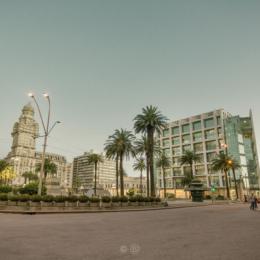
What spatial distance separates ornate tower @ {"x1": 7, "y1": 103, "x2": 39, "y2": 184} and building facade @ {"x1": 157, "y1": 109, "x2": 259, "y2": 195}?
132 m

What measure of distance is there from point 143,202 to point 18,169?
180537 mm

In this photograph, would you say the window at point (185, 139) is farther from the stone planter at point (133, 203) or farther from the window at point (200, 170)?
the stone planter at point (133, 203)

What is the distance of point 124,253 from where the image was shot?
6469 millimetres

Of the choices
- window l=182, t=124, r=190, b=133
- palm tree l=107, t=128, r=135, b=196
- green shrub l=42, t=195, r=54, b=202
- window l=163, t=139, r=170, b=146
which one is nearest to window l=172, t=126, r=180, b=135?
window l=182, t=124, r=190, b=133

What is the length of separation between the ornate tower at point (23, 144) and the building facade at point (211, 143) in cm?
13248

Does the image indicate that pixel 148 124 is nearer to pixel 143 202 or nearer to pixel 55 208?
pixel 143 202

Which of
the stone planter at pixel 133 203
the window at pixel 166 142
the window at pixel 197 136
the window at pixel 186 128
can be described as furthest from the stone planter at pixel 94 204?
the window at pixel 166 142

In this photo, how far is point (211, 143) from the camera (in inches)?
3780

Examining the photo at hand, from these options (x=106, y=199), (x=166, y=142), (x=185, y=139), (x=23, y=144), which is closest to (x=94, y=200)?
(x=106, y=199)

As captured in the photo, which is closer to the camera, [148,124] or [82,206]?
[82,206]

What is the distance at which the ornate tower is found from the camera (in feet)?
622

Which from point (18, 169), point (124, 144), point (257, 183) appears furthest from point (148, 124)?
point (18, 169)

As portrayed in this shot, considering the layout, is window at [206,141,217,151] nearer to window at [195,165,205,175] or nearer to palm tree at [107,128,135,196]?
window at [195,165,205,175]

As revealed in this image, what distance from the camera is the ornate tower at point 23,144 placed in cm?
18950
